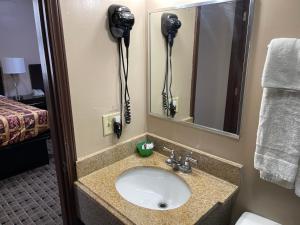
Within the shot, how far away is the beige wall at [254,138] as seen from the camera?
0.82m

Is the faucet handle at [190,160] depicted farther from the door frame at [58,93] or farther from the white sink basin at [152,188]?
the door frame at [58,93]

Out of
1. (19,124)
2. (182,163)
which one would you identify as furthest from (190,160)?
(19,124)

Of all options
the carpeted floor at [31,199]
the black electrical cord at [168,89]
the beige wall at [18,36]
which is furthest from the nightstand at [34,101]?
the black electrical cord at [168,89]

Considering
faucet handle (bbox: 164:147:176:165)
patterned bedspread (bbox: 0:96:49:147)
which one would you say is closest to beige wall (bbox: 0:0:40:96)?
patterned bedspread (bbox: 0:96:49:147)

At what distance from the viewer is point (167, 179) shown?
1207 mm

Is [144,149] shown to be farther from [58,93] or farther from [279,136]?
[279,136]

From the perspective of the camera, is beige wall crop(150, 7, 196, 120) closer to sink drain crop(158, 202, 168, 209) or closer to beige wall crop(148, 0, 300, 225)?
beige wall crop(148, 0, 300, 225)

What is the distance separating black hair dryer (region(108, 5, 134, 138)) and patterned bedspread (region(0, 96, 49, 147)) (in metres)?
1.64

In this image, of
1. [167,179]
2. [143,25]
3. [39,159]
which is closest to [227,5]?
[143,25]

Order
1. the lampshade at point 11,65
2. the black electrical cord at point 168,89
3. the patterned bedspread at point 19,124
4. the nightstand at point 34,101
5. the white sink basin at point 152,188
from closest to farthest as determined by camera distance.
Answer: the white sink basin at point 152,188 < the black electrical cord at point 168,89 < the patterned bedspread at point 19,124 < the lampshade at point 11,65 < the nightstand at point 34,101

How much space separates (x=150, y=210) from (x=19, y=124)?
2.07m

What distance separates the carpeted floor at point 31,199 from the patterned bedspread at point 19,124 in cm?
43

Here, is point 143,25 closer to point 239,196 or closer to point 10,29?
point 239,196

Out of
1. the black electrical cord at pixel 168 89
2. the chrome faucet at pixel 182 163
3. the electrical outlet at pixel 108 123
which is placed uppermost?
the black electrical cord at pixel 168 89
